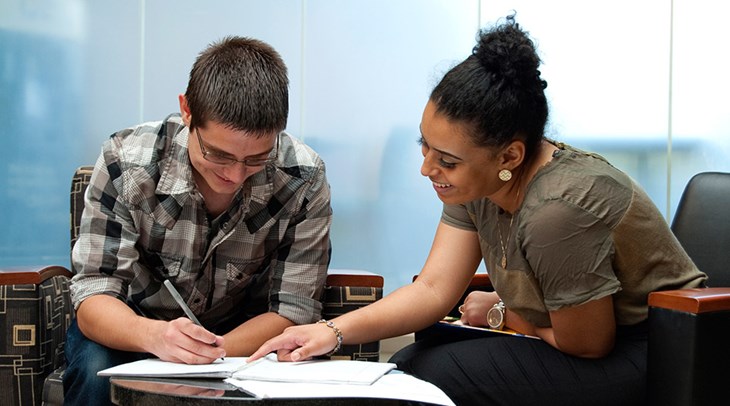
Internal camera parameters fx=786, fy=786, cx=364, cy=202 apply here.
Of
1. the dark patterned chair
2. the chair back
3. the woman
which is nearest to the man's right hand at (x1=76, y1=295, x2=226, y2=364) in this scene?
the woman

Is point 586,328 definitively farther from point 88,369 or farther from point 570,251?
point 88,369

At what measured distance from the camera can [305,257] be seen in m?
1.80

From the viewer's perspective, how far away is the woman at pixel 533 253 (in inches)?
56.4

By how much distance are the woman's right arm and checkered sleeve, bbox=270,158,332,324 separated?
20cm

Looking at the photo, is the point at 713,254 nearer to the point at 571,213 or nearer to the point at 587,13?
the point at 571,213

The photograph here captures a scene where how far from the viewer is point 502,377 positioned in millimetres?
1506

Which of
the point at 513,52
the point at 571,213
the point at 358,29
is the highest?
the point at 358,29

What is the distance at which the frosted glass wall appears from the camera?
Answer: 10.5ft

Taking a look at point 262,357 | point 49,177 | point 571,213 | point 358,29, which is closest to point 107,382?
point 262,357

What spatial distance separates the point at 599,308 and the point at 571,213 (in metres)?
0.19

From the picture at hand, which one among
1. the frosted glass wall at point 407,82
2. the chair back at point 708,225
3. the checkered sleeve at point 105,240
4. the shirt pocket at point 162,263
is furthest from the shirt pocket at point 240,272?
the frosted glass wall at point 407,82

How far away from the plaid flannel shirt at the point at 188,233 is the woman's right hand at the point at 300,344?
0.27 m

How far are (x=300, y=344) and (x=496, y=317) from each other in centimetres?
50

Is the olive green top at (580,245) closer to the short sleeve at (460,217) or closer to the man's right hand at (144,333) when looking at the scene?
the short sleeve at (460,217)
